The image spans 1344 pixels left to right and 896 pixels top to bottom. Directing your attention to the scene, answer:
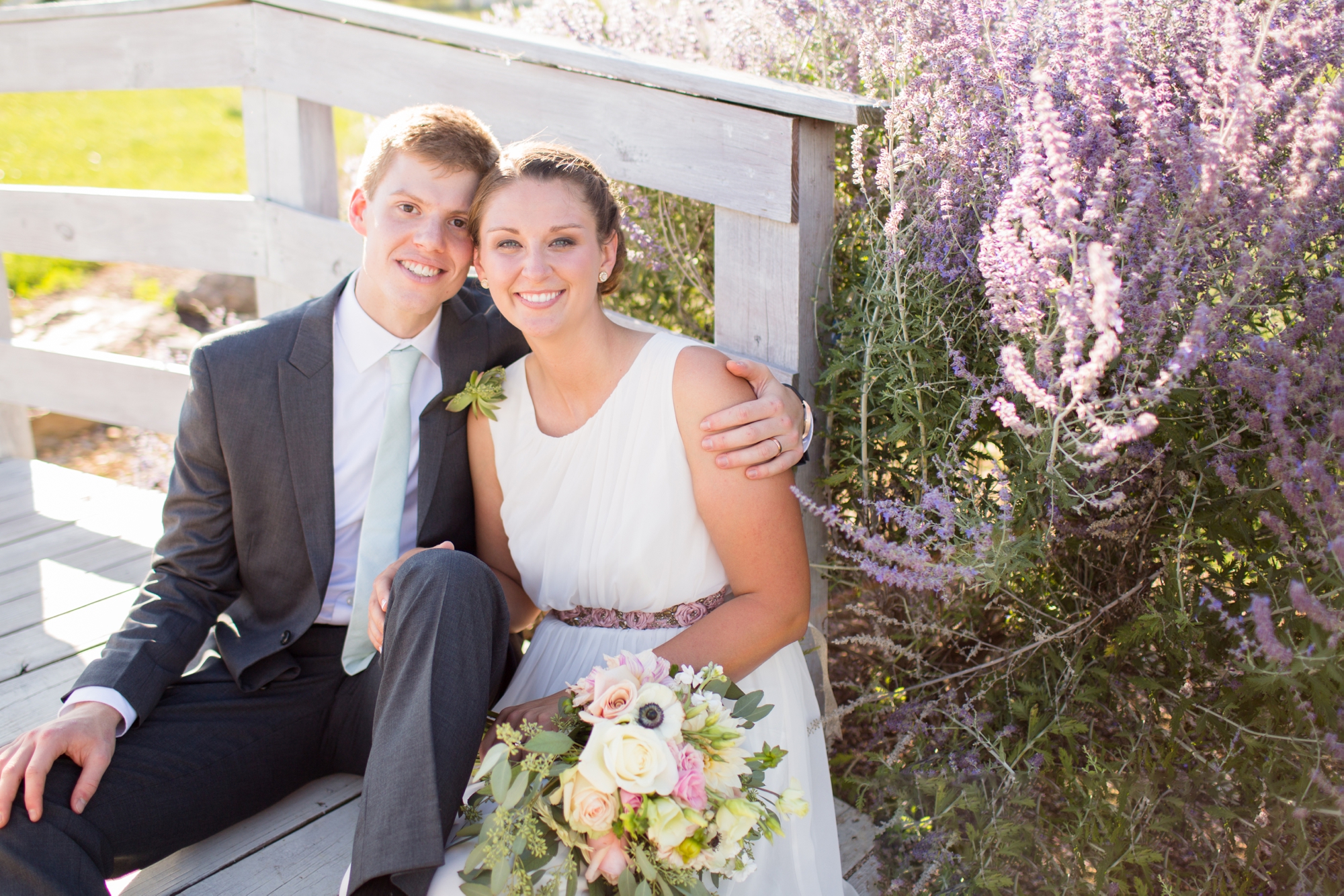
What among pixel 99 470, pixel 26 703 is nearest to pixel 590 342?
pixel 26 703

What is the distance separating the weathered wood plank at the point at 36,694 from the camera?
2.46 meters

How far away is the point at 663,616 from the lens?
7.03 feet

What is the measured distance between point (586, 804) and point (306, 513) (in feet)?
3.64

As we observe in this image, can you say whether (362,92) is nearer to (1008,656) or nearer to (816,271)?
(816,271)

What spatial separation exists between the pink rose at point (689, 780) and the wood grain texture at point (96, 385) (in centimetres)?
258

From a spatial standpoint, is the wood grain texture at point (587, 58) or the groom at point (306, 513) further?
the wood grain texture at point (587, 58)

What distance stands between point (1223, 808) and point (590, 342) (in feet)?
4.79

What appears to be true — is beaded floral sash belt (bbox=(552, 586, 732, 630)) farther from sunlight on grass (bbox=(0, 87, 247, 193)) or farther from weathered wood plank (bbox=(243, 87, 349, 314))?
sunlight on grass (bbox=(0, 87, 247, 193))

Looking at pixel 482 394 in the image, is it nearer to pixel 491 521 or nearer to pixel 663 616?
pixel 491 521

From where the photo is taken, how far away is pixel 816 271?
2242 mm

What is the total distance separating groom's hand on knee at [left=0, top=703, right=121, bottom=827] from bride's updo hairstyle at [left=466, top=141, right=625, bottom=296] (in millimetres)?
1213

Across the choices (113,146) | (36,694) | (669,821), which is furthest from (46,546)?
(113,146)

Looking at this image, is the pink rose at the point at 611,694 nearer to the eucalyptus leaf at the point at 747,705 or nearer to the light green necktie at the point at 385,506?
the eucalyptus leaf at the point at 747,705

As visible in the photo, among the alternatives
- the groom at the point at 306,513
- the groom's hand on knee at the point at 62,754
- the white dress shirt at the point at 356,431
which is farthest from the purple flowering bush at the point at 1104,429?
the groom's hand on knee at the point at 62,754
